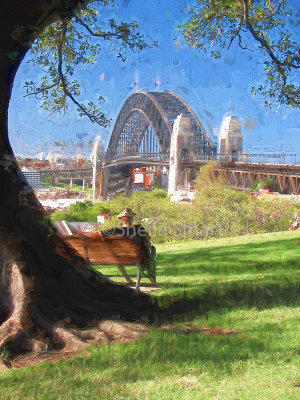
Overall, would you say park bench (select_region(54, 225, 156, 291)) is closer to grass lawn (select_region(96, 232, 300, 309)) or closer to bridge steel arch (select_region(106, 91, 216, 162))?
grass lawn (select_region(96, 232, 300, 309))

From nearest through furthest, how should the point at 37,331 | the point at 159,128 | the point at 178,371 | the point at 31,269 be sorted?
the point at 178,371 < the point at 37,331 < the point at 31,269 < the point at 159,128

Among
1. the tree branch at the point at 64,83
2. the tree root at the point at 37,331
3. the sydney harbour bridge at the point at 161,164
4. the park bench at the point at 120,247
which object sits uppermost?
the tree branch at the point at 64,83

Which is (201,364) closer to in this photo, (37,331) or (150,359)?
(150,359)

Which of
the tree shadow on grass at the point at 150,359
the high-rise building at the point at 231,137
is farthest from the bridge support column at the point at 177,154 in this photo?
the tree shadow on grass at the point at 150,359

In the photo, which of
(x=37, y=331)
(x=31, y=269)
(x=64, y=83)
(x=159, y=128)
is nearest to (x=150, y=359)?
(x=37, y=331)

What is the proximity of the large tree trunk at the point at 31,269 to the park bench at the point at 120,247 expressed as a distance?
54 cm

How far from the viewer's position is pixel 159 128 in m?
7.06

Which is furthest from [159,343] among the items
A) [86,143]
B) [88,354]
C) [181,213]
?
[181,213]

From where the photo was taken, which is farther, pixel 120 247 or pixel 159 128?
pixel 159 128

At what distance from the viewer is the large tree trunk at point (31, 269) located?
3.45m

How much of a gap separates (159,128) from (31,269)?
380cm

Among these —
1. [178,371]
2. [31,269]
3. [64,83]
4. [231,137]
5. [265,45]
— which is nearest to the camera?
[178,371]

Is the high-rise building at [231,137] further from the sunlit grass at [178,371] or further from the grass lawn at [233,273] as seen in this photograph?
the sunlit grass at [178,371]

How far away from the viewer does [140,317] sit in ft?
13.3
